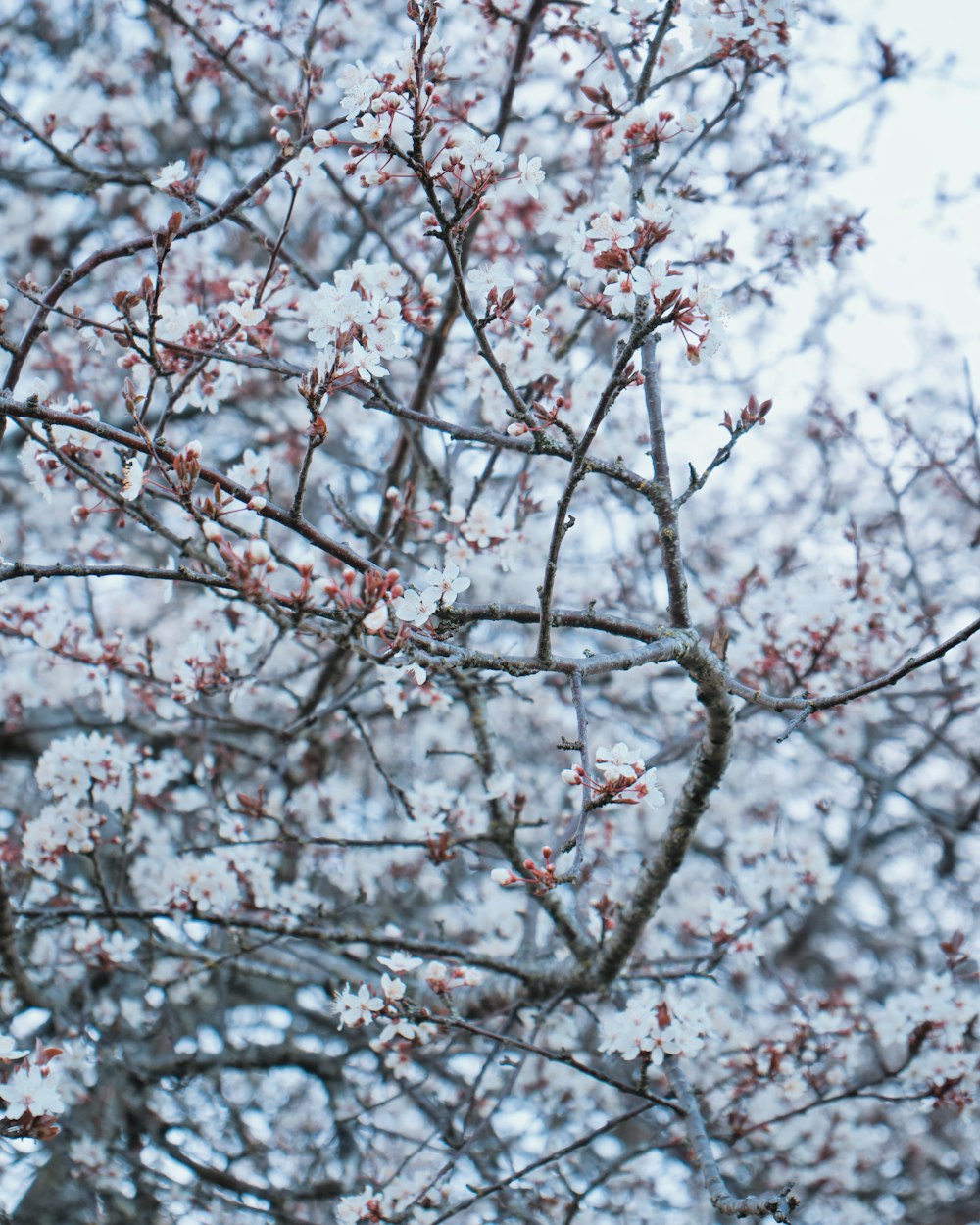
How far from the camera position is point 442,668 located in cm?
174

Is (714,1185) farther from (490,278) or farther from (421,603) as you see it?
(490,278)

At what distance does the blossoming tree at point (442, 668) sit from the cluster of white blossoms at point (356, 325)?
0.01 metres

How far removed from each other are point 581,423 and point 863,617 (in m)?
1.23

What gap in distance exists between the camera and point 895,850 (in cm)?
696

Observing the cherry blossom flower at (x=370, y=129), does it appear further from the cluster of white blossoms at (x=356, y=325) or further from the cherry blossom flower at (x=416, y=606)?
the cherry blossom flower at (x=416, y=606)

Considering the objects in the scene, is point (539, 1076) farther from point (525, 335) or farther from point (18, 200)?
point (18, 200)

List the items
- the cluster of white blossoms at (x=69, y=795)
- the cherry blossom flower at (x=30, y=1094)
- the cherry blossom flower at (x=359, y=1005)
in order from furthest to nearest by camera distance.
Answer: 1. the cluster of white blossoms at (x=69, y=795)
2. the cherry blossom flower at (x=359, y=1005)
3. the cherry blossom flower at (x=30, y=1094)

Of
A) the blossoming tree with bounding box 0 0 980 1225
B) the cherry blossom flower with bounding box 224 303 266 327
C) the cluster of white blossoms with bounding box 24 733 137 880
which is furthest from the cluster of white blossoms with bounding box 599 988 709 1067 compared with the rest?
the cherry blossom flower with bounding box 224 303 266 327

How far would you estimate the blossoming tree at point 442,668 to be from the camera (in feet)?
6.19

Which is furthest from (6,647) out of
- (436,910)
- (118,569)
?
(436,910)

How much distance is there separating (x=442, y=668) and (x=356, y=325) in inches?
27.8

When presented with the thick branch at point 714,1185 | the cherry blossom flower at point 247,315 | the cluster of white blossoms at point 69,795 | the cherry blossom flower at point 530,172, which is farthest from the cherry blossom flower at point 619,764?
the cluster of white blossoms at point 69,795

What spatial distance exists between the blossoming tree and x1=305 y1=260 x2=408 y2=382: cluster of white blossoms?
0.4 inches

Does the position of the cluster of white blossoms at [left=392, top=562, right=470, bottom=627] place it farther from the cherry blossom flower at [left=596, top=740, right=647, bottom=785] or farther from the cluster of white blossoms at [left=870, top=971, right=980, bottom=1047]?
the cluster of white blossoms at [left=870, top=971, right=980, bottom=1047]
